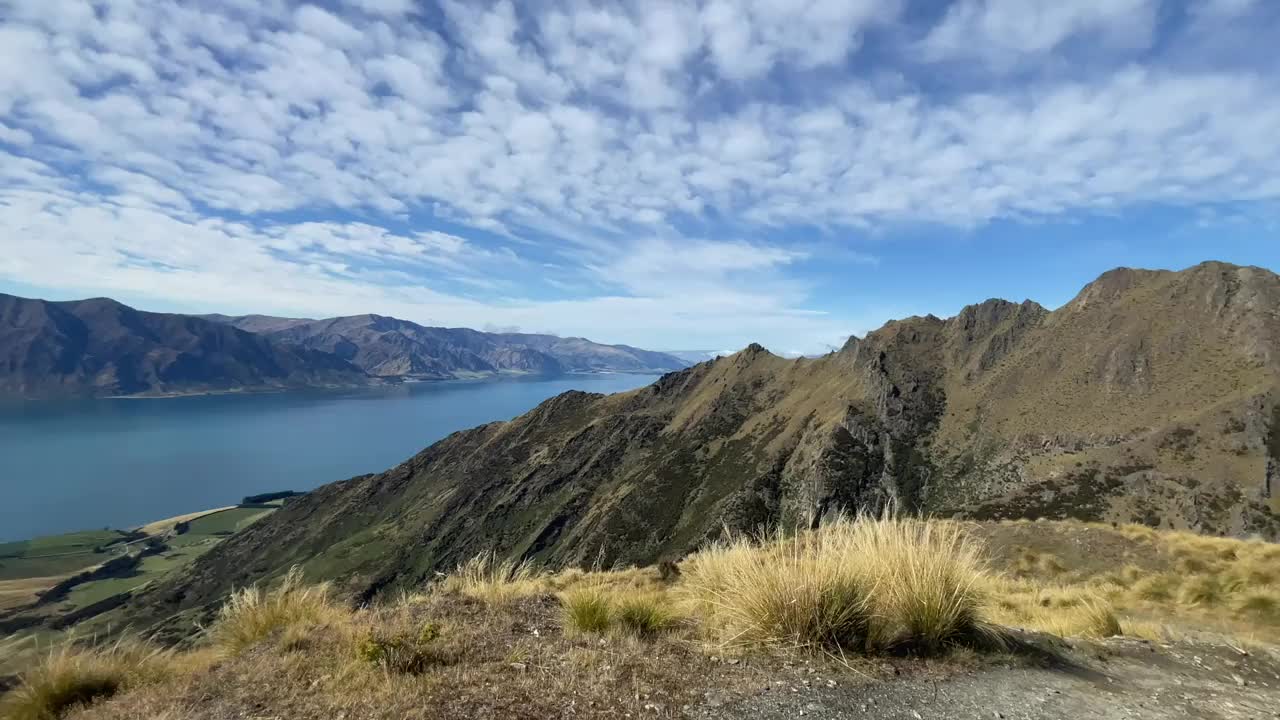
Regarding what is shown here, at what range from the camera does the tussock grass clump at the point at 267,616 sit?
276 inches

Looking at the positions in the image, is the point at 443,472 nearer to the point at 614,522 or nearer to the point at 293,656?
the point at 614,522

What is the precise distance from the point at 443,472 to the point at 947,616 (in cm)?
18685

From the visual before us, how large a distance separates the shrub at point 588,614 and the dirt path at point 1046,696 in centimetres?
211

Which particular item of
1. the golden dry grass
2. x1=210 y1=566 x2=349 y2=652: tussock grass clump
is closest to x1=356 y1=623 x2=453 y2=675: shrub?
x1=210 y1=566 x2=349 y2=652: tussock grass clump

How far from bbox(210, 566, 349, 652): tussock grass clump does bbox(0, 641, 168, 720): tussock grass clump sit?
81 centimetres

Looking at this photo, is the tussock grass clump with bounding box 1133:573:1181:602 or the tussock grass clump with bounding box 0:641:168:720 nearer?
the tussock grass clump with bounding box 0:641:168:720

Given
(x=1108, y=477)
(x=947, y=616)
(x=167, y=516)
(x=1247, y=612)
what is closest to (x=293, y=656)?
(x=947, y=616)

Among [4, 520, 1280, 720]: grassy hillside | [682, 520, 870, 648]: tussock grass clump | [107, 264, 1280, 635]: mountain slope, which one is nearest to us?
[4, 520, 1280, 720]: grassy hillside

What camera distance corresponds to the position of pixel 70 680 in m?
5.72

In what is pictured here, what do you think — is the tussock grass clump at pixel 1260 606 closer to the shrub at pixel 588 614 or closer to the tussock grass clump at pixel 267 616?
the shrub at pixel 588 614

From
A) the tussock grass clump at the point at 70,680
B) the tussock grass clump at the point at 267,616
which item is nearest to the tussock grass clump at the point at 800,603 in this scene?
the tussock grass clump at the point at 267,616

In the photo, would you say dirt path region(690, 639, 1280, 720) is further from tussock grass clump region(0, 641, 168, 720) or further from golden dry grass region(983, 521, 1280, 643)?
tussock grass clump region(0, 641, 168, 720)

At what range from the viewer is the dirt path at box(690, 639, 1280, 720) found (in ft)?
14.0

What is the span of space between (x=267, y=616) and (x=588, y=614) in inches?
166
